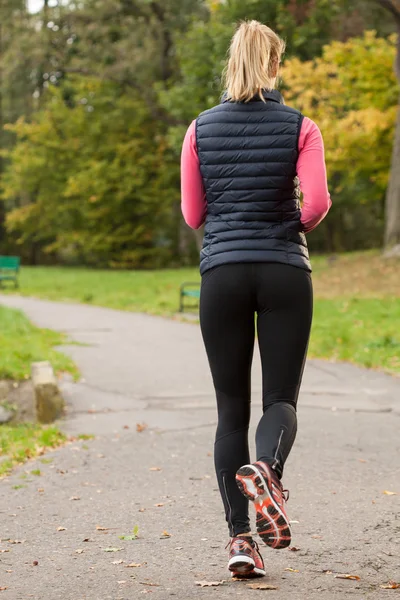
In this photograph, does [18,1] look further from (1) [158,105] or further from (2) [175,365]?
(2) [175,365]

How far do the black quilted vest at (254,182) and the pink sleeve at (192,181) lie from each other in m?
0.06

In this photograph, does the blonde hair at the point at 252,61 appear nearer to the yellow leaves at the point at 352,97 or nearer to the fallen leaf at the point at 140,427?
the fallen leaf at the point at 140,427

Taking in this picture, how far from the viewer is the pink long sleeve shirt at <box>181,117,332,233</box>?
3.80 metres

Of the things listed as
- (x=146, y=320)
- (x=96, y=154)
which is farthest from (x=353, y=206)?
(x=146, y=320)

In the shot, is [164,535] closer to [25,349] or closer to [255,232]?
[255,232]

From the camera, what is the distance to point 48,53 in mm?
35094

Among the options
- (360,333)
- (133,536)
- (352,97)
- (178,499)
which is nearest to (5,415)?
(178,499)

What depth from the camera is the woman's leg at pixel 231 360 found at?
3877 millimetres

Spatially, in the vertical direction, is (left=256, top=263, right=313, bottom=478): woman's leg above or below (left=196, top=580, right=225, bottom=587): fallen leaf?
above

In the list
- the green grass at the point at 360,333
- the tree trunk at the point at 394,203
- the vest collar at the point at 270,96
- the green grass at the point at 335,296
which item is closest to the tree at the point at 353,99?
the tree trunk at the point at 394,203

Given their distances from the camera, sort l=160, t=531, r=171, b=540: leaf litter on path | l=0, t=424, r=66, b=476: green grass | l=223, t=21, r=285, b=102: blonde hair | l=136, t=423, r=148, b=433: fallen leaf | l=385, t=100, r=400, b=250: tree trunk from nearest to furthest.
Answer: l=223, t=21, r=285, b=102: blonde hair < l=160, t=531, r=171, b=540: leaf litter on path < l=0, t=424, r=66, b=476: green grass < l=136, t=423, r=148, b=433: fallen leaf < l=385, t=100, r=400, b=250: tree trunk

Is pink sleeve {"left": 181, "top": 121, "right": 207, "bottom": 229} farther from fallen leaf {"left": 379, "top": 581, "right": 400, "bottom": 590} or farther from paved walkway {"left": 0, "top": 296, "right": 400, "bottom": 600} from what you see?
fallen leaf {"left": 379, "top": 581, "right": 400, "bottom": 590}

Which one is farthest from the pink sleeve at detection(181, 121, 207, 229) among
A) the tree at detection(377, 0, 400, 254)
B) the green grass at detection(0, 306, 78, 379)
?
the tree at detection(377, 0, 400, 254)

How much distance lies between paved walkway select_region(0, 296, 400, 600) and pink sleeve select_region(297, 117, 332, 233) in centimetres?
145
